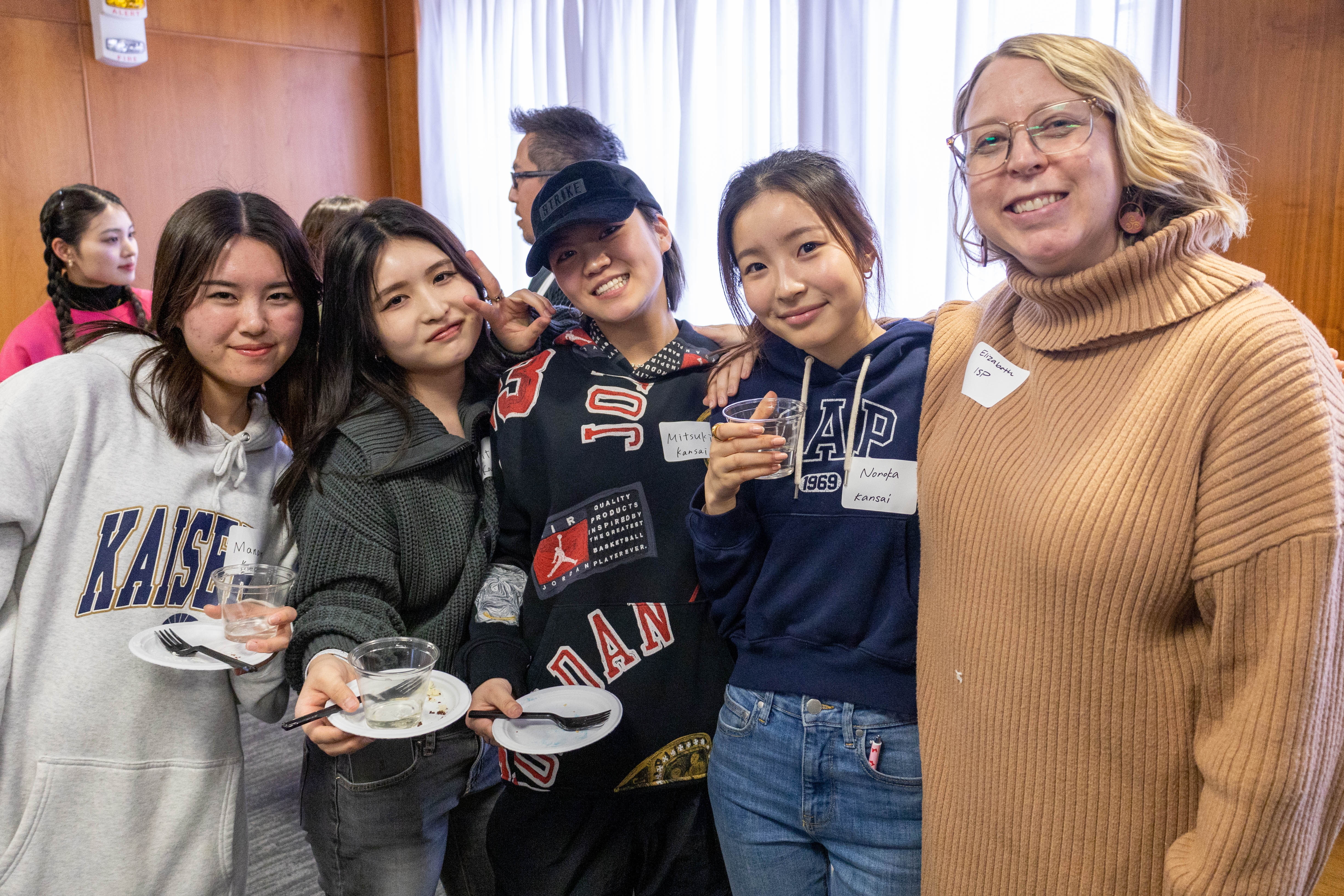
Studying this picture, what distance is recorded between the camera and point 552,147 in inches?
131

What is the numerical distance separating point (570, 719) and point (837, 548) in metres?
0.53

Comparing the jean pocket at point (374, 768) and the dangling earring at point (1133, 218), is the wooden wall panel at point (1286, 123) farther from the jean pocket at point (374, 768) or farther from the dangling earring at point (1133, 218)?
the jean pocket at point (374, 768)

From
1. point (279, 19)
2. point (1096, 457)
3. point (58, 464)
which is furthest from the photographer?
point (279, 19)

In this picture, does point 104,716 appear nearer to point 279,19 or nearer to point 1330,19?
point 1330,19

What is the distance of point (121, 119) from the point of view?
5496mm

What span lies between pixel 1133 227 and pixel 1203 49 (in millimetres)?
2229

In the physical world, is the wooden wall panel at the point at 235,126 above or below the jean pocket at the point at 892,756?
above

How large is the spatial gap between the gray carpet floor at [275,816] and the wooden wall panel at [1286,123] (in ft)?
10.7

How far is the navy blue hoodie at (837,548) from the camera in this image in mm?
1437

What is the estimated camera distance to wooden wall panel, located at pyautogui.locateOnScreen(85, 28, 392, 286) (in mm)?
5527

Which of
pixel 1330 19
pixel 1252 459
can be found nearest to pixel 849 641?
pixel 1252 459

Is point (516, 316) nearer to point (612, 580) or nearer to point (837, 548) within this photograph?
point (612, 580)

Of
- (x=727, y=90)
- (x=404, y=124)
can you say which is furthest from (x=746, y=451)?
(x=404, y=124)

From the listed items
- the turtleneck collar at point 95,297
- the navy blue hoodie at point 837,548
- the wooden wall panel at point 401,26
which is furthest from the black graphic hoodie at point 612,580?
the wooden wall panel at point 401,26
